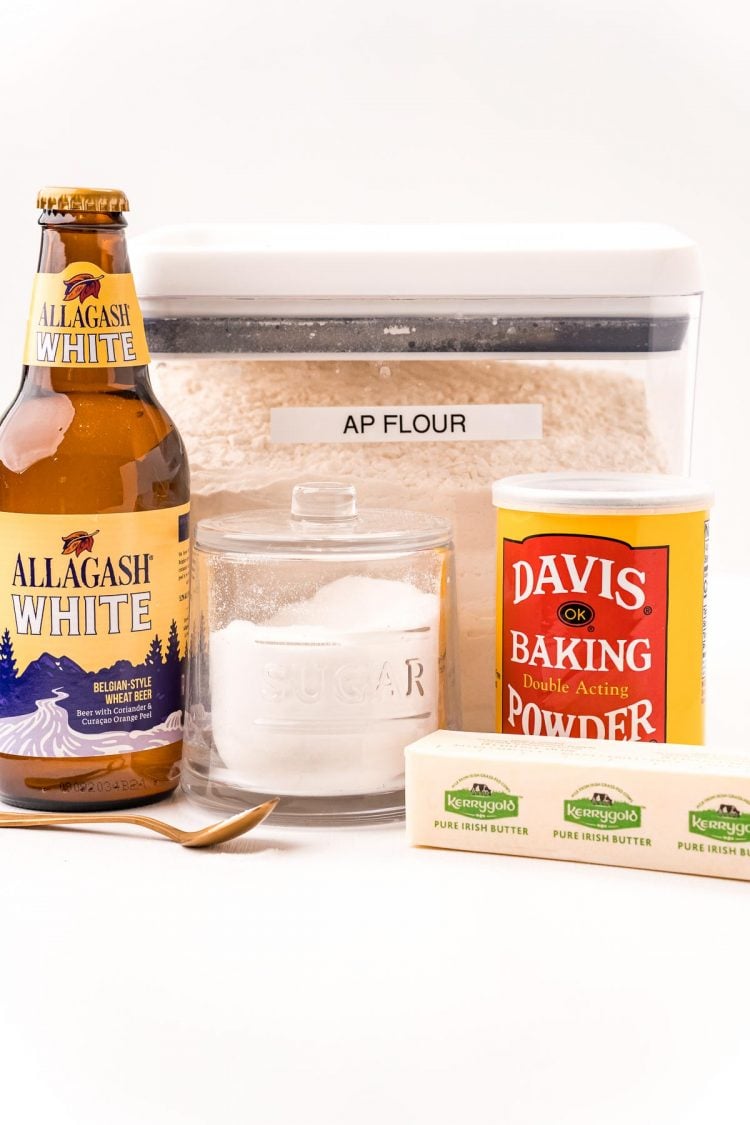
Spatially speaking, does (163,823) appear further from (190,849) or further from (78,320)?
(78,320)

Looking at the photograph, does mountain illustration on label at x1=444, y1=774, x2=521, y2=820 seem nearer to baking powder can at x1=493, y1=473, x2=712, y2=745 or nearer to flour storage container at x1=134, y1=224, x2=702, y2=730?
baking powder can at x1=493, y1=473, x2=712, y2=745

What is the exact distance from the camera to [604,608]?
983 millimetres

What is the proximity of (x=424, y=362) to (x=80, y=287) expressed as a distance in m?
0.29

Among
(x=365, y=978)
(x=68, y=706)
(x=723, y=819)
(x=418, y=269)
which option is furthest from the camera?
(x=418, y=269)

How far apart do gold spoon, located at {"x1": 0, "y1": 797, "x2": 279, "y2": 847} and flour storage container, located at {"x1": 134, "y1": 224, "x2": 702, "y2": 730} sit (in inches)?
10.2

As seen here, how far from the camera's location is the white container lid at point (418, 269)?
112cm

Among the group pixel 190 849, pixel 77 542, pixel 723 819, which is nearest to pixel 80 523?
pixel 77 542

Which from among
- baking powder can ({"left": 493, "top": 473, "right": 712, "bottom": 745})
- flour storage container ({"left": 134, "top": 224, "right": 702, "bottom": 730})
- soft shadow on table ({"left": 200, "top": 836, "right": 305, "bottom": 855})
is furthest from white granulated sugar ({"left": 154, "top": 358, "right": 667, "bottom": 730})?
soft shadow on table ({"left": 200, "top": 836, "right": 305, "bottom": 855})

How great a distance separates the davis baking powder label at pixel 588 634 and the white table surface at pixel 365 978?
0.40ft

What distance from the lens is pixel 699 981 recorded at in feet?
2.50

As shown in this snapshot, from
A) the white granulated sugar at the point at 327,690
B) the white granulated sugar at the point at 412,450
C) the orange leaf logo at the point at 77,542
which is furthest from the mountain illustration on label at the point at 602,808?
the orange leaf logo at the point at 77,542

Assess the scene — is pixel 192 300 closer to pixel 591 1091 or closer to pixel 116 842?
pixel 116 842

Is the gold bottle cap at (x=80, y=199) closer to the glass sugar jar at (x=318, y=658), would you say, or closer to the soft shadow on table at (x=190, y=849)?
the glass sugar jar at (x=318, y=658)

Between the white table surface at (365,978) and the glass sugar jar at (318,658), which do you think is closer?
the white table surface at (365,978)
